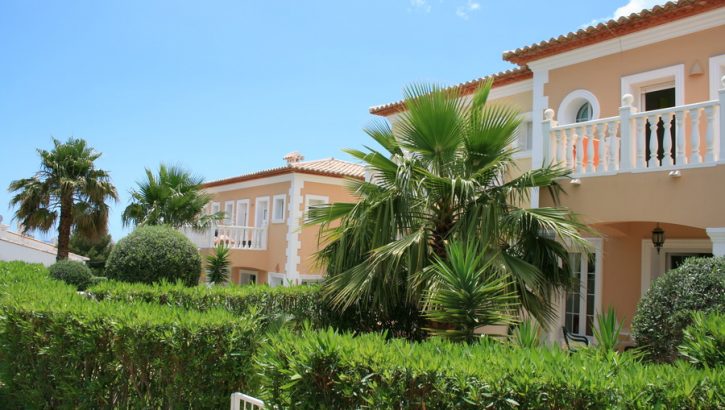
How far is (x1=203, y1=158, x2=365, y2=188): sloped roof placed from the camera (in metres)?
23.7

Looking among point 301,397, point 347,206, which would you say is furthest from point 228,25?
point 301,397

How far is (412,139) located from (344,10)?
4012mm

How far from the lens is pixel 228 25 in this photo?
1202 centimetres

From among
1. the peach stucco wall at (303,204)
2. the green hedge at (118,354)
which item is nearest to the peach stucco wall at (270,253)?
the peach stucco wall at (303,204)

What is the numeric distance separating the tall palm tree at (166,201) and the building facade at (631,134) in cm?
1266

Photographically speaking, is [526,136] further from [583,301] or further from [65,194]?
[65,194]

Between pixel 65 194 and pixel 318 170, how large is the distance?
372 inches

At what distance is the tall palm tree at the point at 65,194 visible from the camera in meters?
22.2

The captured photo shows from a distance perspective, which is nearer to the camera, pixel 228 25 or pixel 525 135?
pixel 228 25

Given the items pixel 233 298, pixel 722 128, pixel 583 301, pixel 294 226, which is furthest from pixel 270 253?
pixel 722 128

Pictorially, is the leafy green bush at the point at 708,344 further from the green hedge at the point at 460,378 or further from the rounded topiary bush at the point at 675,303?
the rounded topiary bush at the point at 675,303

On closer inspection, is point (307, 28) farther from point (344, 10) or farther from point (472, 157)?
point (472, 157)

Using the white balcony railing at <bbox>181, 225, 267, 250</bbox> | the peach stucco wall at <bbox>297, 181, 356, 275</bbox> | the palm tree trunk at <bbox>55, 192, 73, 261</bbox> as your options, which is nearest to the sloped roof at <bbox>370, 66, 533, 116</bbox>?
the peach stucco wall at <bbox>297, 181, 356, 275</bbox>

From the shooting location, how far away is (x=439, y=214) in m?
8.34
